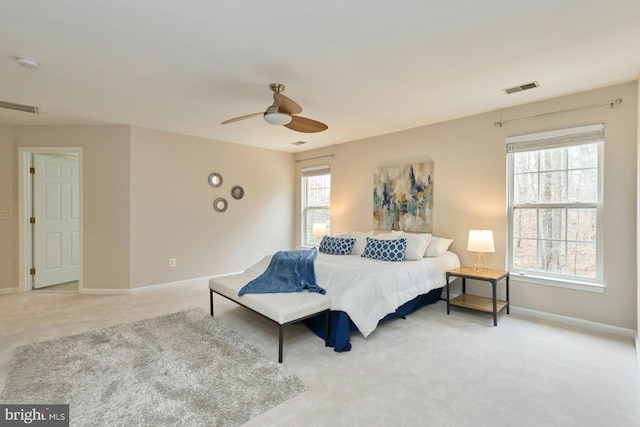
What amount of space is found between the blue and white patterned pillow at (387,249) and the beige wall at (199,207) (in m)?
2.67

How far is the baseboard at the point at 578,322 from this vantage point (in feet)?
9.82

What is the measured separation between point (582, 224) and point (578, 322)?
1050 millimetres

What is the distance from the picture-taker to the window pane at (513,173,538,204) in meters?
3.60

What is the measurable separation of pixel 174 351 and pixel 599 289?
13.8 ft

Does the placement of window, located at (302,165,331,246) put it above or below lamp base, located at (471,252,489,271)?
above

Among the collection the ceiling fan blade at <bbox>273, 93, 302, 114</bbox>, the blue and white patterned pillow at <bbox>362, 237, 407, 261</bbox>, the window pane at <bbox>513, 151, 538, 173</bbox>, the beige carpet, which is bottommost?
the beige carpet

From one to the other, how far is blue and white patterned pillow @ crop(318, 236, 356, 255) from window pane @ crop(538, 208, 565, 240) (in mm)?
2350

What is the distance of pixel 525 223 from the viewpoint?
12.0 ft

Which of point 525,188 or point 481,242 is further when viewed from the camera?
point 525,188

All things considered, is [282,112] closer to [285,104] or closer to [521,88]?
[285,104]

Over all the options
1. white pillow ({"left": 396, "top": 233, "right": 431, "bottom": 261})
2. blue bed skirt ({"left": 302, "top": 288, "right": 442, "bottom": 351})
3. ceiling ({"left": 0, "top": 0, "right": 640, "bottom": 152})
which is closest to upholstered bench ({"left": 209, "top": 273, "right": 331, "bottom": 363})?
blue bed skirt ({"left": 302, "top": 288, "right": 442, "bottom": 351})

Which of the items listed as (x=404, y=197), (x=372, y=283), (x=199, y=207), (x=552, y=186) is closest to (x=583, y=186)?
(x=552, y=186)

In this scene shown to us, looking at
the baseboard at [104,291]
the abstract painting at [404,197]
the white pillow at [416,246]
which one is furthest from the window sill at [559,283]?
the baseboard at [104,291]

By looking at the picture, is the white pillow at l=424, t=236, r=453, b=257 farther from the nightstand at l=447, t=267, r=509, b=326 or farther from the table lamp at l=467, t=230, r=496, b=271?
the table lamp at l=467, t=230, r=496, b=271
